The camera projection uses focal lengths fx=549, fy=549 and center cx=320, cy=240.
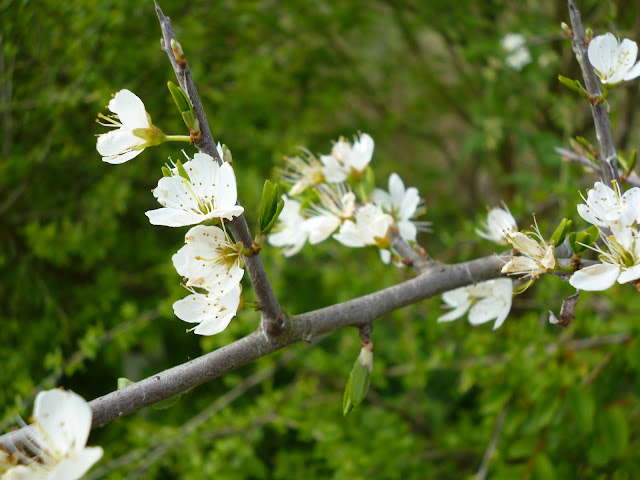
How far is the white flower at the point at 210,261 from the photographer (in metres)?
0.68

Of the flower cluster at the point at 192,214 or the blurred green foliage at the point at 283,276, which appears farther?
the blurred green foliage at the point at 283,276

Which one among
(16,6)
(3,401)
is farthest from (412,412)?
(16,6)

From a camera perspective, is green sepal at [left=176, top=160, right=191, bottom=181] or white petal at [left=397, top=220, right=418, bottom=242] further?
white petal at [left=397, top=220, right=418, bottom=242]

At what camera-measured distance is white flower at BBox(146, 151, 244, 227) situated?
0.61m

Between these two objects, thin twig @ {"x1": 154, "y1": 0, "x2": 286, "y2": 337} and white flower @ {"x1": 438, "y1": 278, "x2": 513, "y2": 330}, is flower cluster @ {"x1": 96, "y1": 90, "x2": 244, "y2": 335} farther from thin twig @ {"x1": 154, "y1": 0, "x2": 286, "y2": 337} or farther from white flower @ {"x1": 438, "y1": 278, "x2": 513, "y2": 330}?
white flower @ {"x1": 438, "y1": 278, "x2": 513, "y2": 330}

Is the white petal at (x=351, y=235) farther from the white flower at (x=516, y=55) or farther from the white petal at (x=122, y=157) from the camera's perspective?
the white flower at (x=516, y=55)

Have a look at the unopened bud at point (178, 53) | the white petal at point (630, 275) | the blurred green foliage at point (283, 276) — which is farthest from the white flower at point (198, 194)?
the blurred green foliage at point (283, 276)

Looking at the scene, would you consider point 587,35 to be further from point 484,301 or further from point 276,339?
point 276,339

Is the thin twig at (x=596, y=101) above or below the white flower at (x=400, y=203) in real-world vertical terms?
above

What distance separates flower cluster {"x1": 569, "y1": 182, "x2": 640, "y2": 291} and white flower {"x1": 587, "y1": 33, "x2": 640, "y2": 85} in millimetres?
209

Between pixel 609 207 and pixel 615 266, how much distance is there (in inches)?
2.8

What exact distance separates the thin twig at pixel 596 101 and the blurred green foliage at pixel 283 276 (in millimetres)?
545

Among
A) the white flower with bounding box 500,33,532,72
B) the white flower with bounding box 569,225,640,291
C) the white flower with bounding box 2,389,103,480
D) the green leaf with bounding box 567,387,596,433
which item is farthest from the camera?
the white flower with bounding box 500,33,532,72

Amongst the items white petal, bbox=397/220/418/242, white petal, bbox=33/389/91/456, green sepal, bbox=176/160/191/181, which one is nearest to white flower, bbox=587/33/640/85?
white petal, bbox=397/220/418/242
